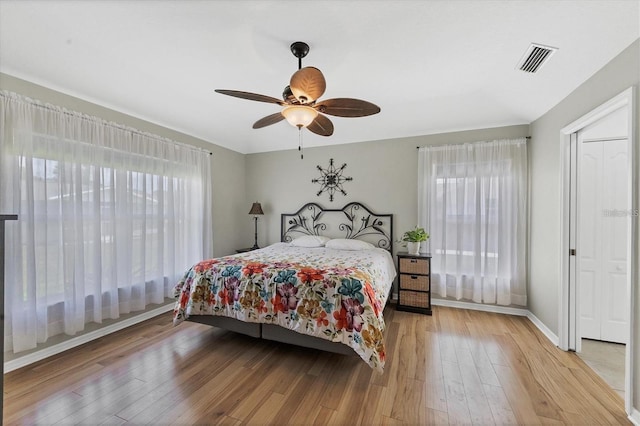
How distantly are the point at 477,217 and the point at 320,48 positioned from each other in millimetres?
Answer: 2935

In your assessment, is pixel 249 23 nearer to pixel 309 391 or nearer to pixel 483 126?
pixel 309 391

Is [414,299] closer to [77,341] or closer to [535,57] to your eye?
[535,57]

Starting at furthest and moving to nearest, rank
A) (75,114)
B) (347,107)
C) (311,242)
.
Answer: (311,242) → (75,114) → (347,107)

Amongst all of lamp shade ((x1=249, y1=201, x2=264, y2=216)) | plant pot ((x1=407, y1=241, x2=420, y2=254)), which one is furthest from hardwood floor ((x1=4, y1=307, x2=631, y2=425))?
lamp shade ((x1=249, y1=201, x2=264, y2=216))

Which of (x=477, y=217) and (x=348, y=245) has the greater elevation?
(x=477, y=217)

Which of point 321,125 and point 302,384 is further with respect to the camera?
point 321,125

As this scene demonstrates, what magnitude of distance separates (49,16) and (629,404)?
4.71 meters

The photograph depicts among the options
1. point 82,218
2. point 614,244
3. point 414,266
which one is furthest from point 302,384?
point 614,244

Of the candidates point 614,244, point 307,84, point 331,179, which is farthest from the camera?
point 331,179

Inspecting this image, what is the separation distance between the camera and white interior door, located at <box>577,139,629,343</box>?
8.93ft

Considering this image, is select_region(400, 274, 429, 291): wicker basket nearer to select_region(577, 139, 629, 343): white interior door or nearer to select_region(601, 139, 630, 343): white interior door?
select_region(577, 139, 629, 343): white interior door

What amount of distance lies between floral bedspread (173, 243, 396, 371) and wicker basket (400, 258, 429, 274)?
0.77m

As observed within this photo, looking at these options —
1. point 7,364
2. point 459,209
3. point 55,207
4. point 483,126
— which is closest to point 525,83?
point 483,126

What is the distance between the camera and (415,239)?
371 cm
